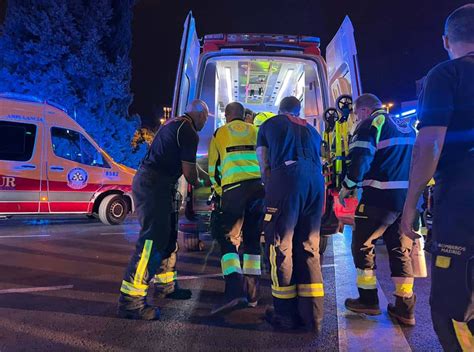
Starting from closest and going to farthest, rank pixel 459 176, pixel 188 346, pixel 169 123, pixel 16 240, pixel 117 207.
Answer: pixel 459 176, pixel 188 346, pixel 169 123, pixel 16 240, pixel 117 207

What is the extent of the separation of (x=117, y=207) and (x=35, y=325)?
21.2ft

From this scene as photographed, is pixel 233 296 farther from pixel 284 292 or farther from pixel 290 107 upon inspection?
pixel 290 107

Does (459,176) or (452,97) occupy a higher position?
(452,97)

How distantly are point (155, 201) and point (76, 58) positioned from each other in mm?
13309

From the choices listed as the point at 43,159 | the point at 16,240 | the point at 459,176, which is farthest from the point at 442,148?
the point at 43,159

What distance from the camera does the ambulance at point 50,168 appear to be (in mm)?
8562

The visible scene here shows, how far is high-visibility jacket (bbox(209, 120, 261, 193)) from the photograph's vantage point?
12.9 feet

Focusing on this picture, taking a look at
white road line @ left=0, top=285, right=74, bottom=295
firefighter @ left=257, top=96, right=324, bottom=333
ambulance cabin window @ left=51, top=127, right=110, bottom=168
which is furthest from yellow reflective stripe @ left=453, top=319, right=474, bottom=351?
ambulance cabin window @ left=51, top=127, right=110, bottom=168

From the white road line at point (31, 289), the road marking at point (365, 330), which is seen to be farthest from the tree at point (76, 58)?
the road marking at point (365, 330)

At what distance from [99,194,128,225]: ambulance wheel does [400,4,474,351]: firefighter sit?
8.41 meters

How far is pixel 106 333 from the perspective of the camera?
320 centimetres

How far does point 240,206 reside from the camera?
153 inches

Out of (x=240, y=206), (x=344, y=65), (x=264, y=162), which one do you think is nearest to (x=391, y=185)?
(x=264, y=162)

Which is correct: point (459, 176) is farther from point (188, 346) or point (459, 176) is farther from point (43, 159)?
point (43, 159)
